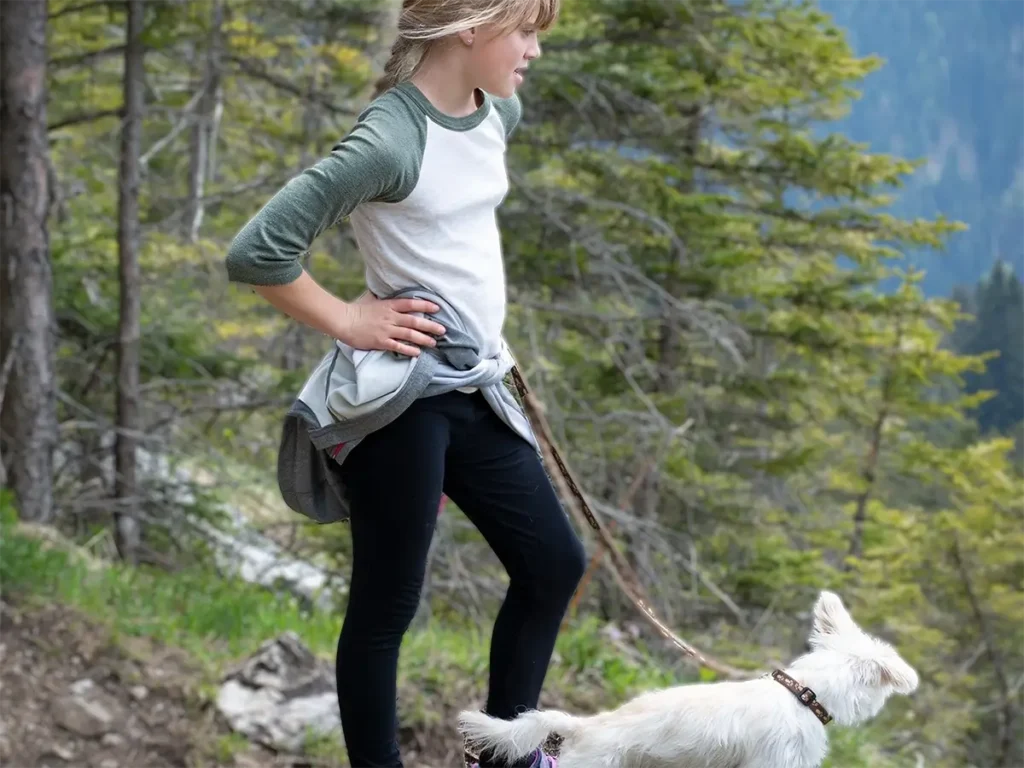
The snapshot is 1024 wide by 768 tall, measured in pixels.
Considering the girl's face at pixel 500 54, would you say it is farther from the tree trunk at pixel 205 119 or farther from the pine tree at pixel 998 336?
the pine tree at pixel 998 336

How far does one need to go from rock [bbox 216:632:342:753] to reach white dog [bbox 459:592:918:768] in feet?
5.75

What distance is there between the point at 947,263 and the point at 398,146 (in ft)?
134

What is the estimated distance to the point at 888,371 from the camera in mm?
13148

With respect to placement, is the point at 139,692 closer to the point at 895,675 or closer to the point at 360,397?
the point at 360,397

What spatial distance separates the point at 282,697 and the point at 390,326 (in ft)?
6.80

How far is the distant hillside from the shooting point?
35906 mm

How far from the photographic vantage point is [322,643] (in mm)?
4051

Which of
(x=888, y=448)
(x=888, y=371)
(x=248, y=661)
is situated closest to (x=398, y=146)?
(x=248, y=661)

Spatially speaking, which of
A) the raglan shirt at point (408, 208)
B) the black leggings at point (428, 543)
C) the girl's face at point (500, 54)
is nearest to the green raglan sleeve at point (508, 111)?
the raglan shirt at point (408, 208)

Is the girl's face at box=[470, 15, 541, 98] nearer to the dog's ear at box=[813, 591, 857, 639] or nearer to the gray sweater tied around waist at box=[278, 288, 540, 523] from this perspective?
the gray sweater tied around waist at box=[278, 288, 540, 523]

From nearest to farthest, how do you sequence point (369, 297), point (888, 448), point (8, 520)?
1. point (369, 297)
2. point (8, 520)
3. point (888, 448)

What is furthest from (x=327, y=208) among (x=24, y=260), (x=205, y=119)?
(x=205, y=119)

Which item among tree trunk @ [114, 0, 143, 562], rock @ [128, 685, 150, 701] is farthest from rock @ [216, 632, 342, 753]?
tree trunk @ [114, 0, 143, 562]

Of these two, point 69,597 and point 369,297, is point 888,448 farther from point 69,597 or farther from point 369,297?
point 369,297
